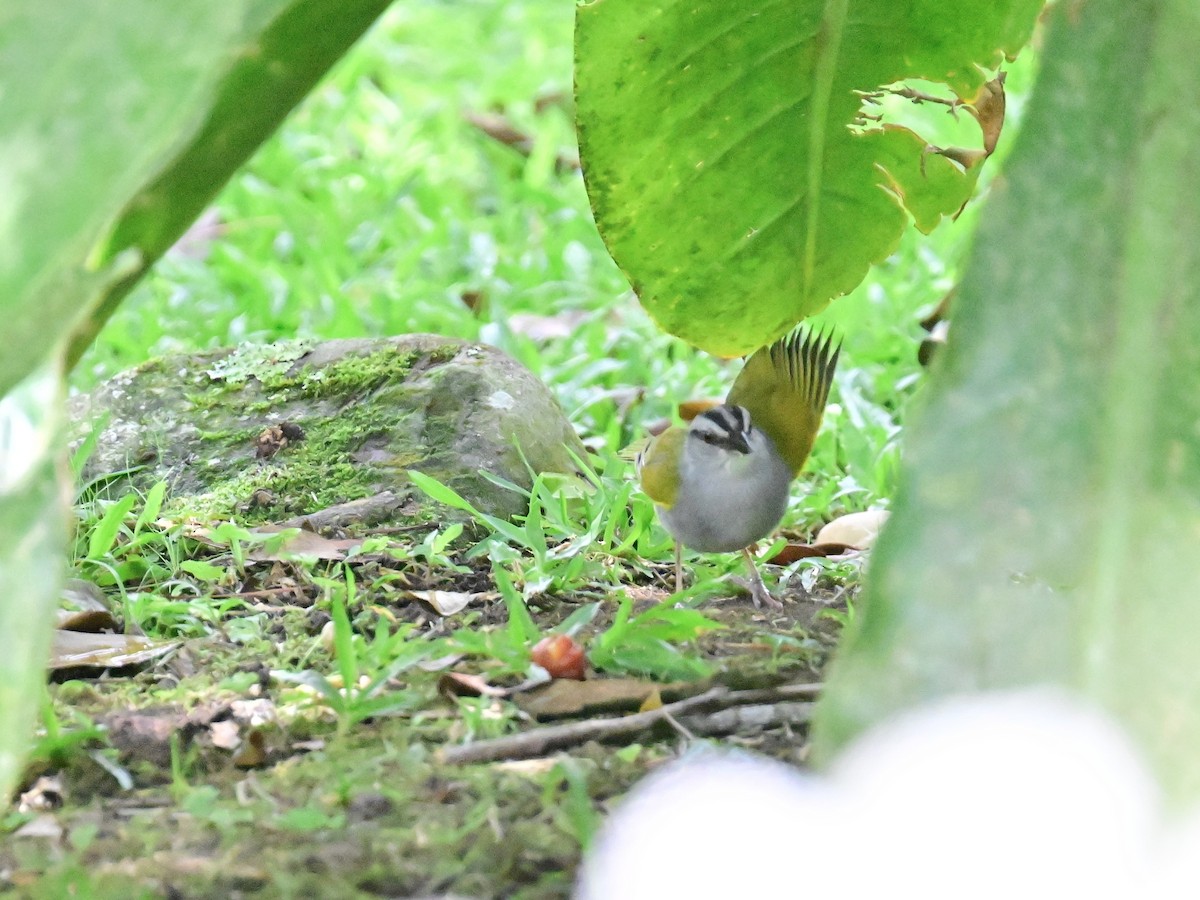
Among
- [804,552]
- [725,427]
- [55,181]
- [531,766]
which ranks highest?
[55,181]

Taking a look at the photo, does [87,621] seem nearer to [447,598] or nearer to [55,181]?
[447,598]

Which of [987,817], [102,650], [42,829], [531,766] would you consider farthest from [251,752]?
[987,817]

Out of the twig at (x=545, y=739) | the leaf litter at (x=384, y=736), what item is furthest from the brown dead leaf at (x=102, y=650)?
the twig at (x=545, y=739)

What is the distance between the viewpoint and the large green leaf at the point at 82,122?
4.05ft

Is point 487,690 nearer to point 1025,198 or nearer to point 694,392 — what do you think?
point 1025,198

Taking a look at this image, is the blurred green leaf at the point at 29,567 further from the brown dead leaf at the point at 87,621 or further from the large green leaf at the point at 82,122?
the brown dead leaf at the point at 87,621

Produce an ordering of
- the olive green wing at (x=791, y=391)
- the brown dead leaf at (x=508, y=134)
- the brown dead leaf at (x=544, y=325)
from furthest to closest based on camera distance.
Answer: the brown dead leaf at (x=508, y=134) → the brown dead leaf at (x=544, y=325) → the olive green wing at (x=791, y=391)

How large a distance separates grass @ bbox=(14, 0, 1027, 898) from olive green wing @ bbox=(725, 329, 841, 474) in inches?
9.0

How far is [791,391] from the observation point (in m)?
3.59

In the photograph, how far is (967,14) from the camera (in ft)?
8.00

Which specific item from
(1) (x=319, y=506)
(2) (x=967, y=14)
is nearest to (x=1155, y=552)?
(2) (x=967, y=14)

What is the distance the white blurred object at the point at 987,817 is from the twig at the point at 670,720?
0.66m

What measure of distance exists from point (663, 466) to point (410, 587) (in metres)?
0.80

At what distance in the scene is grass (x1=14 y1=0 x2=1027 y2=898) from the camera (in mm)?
1713
